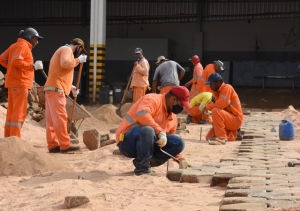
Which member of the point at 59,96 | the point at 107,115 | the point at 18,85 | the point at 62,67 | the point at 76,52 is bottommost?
the point at 107,115

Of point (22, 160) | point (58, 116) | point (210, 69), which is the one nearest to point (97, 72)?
point (210, 69)

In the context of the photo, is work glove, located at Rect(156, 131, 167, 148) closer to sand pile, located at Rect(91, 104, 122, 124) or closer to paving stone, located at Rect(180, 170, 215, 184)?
paving stone, located at Rect(180, 170, 215, 184)

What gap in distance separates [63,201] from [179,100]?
198cm

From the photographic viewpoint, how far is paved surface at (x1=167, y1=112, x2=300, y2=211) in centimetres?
545

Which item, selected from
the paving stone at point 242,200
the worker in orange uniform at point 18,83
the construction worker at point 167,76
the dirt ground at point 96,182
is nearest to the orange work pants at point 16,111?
the worker in orange uniform at point 18,83

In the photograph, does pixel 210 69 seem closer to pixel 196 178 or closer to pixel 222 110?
pixel 222 110

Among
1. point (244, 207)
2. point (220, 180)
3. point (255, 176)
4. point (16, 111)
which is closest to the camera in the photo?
point (244, 207)

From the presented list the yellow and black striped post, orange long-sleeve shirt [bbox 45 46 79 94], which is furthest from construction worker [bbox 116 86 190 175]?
the yellow and black striped post

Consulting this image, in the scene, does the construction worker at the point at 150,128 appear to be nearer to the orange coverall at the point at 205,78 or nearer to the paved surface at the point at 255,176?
the paved surface at the point at 255,176

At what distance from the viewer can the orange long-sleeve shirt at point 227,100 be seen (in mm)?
10969

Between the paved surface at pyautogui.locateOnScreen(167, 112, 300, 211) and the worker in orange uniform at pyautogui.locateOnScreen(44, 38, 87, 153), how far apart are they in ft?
8.48

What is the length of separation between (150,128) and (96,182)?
Result: 817 millimetres

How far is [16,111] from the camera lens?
10062 millimetres

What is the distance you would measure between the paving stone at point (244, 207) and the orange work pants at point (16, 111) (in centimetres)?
539
